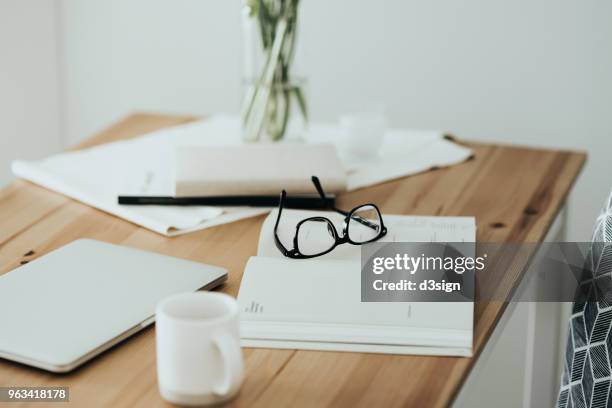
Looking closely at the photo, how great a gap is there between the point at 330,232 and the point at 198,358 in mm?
364

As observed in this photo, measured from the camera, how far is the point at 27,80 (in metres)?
2.43

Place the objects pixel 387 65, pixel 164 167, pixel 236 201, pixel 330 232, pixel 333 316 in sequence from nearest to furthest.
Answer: pixel 333 316
pixel 330 232
pixel 236 201
pixel 164 167
pixel 387 65

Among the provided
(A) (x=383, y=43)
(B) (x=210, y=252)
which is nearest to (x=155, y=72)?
(A) (x=383, y=43)

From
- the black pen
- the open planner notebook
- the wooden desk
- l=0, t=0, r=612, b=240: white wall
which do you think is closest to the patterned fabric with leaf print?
the wooden desk

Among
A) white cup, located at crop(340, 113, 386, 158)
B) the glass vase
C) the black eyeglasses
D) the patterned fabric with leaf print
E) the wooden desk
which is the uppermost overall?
the glass vase

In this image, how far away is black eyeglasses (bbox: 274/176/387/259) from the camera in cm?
97

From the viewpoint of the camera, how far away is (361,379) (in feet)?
2.45

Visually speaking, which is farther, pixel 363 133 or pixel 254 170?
pixel 363 133

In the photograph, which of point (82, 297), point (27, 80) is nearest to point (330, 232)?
point (82, 297)

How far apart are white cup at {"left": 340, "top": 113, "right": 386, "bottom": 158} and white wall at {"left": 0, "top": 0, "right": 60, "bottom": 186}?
1322 millimetres

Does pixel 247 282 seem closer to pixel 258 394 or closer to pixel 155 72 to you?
pixel 258 394

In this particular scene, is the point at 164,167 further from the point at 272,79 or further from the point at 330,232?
the point at 330,232

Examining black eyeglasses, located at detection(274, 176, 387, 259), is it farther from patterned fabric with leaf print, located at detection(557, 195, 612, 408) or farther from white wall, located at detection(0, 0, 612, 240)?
white wall, located at detection(0, 0, 612, 240)

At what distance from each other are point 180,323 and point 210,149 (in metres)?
0.66
